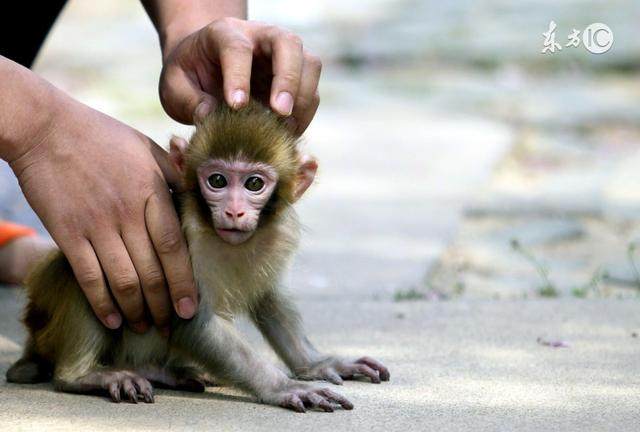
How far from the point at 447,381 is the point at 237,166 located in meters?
0.97

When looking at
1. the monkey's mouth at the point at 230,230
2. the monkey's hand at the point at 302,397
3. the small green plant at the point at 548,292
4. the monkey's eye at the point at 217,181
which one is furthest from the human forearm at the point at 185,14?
the small green plant at the point at 548,292

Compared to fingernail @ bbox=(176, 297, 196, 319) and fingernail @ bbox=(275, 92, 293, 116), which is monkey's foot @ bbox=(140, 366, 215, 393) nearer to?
fingernail @ bbox=(176, 297, 196, 319)

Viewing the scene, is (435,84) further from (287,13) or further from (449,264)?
(449,264)

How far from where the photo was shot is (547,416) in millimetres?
3357

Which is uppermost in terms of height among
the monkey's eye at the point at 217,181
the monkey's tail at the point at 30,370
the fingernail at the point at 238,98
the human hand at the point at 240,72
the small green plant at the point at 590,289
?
the human hand at the point at 240,72

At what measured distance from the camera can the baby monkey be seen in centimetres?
355

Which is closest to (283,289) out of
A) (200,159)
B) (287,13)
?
(200,159)

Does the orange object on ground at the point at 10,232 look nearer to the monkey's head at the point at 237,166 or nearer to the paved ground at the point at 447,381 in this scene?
the paved ground at the point at 447,381

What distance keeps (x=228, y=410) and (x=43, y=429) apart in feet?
1.77

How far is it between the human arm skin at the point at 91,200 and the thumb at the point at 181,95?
0.36m

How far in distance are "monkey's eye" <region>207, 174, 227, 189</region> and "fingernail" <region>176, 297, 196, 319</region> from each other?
351 millimetres

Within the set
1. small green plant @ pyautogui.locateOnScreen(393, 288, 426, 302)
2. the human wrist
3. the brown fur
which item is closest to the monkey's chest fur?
the brown fur

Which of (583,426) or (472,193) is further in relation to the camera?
(472,193)

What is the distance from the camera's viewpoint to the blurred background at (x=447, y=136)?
6.25 metres
